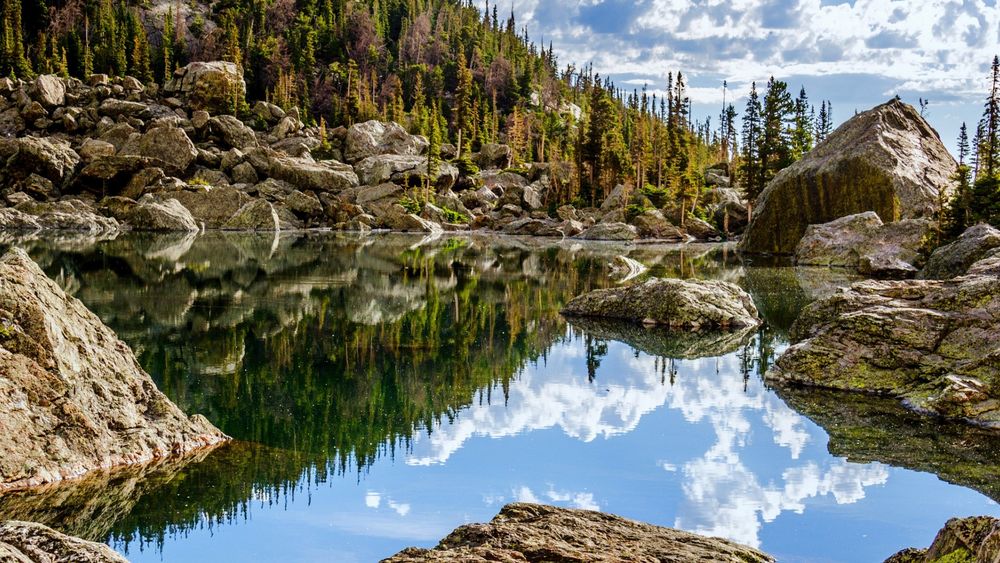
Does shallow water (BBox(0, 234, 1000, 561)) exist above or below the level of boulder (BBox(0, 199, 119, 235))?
below

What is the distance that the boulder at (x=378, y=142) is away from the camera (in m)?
101

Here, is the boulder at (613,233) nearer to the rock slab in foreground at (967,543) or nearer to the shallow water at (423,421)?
the shallow water at (423,421)

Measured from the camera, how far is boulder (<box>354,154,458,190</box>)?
302ft

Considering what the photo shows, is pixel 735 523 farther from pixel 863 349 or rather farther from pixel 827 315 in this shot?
pixel 827 315

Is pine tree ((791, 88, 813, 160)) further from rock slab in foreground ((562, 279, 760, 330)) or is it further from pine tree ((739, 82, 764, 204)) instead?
rock slab in foreground ((562, 279, 760, 330))

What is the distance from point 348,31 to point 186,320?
419ft

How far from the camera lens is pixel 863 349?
15.9m

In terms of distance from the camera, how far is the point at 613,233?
73938mm

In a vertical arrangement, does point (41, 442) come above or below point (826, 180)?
below

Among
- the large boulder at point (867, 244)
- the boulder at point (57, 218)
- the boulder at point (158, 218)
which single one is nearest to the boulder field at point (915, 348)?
the large boulder at point (867, 244)

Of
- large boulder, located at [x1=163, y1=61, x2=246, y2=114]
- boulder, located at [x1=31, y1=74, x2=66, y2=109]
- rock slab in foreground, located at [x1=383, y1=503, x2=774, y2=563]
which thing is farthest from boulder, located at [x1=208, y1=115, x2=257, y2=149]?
rock slab in foreground, located at [x1=383, y1=503, x2=774, y2=563]

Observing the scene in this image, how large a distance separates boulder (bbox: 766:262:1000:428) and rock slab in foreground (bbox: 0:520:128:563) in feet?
40.9

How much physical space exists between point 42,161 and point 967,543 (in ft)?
279

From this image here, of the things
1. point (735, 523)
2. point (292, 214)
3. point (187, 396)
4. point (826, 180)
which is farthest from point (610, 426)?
point (292, 214)
